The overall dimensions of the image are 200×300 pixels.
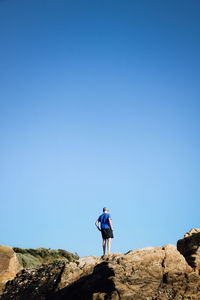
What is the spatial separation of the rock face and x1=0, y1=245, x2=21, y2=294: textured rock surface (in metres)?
0.39

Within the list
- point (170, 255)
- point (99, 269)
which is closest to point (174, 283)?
point (170, 255)

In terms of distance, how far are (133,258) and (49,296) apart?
11.7ft

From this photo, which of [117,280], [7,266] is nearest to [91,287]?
[117,280]

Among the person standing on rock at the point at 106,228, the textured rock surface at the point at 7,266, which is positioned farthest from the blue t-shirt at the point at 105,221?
the textured rock surface at the point at 7,266

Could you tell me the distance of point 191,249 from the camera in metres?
11.4

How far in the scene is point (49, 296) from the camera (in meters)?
9.57

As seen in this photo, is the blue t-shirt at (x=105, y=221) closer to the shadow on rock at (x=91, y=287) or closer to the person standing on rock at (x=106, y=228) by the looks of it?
the person standing on rock at (x=106, y=228)

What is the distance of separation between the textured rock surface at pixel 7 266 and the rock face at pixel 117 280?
39 cm

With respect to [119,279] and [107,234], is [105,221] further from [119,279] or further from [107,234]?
[119,279]

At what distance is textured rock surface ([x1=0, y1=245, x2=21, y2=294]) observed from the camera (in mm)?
11812

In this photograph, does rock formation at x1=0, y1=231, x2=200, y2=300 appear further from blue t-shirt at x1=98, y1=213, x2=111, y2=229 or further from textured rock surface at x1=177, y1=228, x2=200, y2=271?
blue t-shirt at x1=98, y1=213, x2=111, y2=229

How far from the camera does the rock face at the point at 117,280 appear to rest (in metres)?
7.38

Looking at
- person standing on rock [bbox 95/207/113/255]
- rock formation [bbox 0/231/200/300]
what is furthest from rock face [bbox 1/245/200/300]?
person standing on rock [bbox 95/207/113/255]

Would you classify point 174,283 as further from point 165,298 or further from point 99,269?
point 99,269
